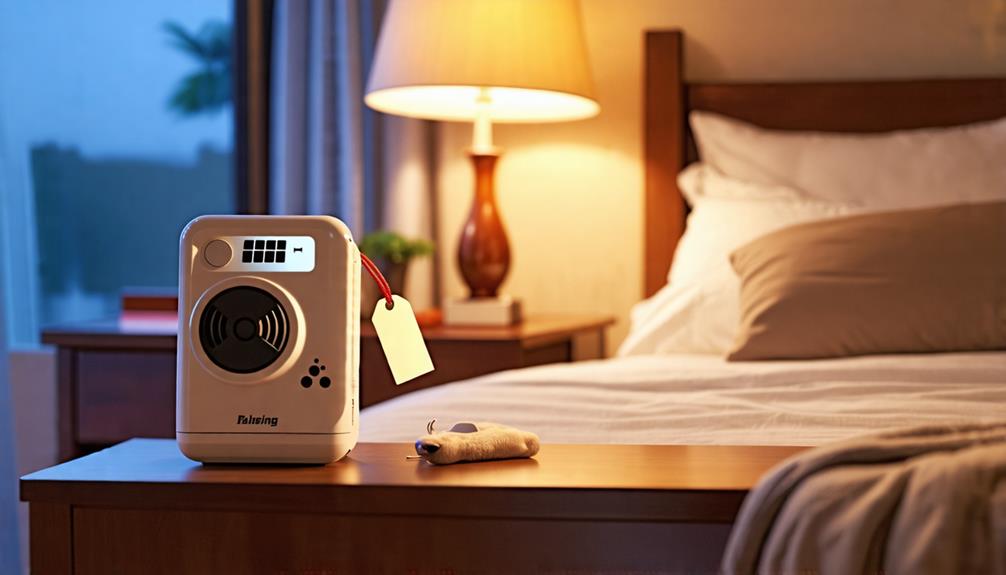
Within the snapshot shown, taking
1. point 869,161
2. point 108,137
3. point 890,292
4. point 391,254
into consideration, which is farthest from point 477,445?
point 108,137

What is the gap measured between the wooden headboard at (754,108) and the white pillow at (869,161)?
5 cm

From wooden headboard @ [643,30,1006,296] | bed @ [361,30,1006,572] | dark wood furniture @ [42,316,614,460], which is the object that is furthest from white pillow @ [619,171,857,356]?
dark wood furniture @ [42,316,614,460]

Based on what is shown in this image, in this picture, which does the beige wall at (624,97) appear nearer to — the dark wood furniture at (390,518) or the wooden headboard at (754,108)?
the wooden headboard at (754,108)

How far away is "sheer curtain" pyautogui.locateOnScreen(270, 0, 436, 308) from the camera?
2668 millimetres

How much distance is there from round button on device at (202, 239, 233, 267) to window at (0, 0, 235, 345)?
81.2 inches

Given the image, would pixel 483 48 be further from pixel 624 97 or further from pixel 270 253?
pixel 270 253

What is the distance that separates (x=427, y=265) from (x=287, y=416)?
1.81m

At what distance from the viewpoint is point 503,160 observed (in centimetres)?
277

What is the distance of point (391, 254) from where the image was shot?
242cm

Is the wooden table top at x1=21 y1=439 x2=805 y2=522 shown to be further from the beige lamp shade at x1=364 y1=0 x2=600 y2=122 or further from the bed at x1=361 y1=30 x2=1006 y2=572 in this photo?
the beige lamp shade at x1=364 y1=0 x2=600 y2=122

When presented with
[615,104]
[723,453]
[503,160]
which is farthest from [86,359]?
[723,453]

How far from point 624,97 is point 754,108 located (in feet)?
1.01

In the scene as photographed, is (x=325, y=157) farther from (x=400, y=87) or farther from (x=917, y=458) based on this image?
(x=917, y=458)

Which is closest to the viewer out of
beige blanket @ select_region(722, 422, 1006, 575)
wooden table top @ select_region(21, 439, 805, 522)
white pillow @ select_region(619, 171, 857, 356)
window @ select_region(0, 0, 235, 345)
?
beige blanket @ select_region(722, 422, 1006, 575)
